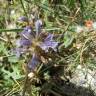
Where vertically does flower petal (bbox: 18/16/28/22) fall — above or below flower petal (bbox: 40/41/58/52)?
above

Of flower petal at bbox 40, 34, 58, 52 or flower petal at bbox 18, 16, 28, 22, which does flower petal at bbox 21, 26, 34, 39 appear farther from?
flower petal at bbox 18, 16, 28, 22

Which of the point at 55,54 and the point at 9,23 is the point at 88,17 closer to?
the point at 55,54

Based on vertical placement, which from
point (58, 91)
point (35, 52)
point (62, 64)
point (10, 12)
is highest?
point (10, 12)

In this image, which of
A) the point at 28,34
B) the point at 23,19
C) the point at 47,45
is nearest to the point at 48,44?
the point at 47,45

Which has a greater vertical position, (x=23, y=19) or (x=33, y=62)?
(x=23, y=19)

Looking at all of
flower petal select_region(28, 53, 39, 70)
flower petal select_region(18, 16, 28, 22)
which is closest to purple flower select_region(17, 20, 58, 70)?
flower petal select_region(28, 53, 39, 70)

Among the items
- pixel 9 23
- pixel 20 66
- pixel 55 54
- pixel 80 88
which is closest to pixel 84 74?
pixel 80 88

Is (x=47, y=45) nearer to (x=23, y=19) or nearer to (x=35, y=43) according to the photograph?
(x=35, y=43)

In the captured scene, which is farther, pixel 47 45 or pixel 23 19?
pixel 23 19

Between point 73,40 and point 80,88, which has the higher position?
point 73,40
